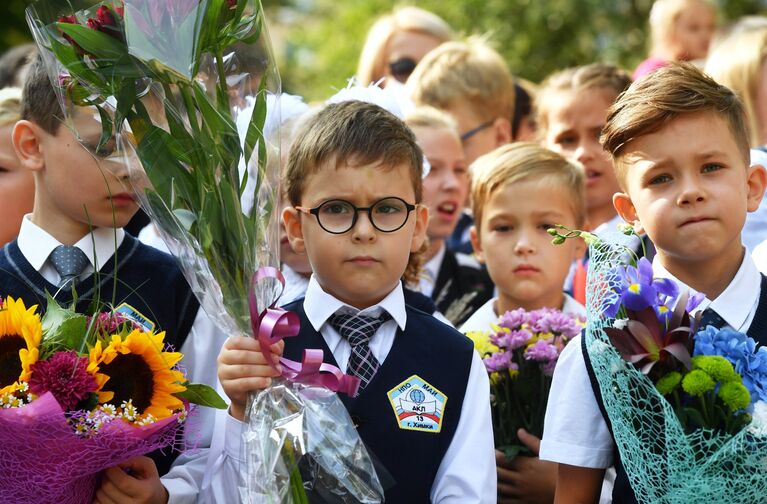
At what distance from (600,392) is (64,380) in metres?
1.50

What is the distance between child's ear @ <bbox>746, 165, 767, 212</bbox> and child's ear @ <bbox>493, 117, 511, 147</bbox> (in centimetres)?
294

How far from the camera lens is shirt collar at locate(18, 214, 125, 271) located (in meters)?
3.33

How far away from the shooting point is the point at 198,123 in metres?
2.64

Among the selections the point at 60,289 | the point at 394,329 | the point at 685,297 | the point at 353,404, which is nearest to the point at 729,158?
the point at 685,297

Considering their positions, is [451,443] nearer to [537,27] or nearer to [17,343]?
[17,343]

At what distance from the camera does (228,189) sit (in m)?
2.66

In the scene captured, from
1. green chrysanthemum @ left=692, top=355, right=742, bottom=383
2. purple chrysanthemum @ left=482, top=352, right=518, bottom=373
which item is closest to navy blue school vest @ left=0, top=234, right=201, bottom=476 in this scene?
purple chrysanthemum @ left=482, top=352, right=518, bottom=373

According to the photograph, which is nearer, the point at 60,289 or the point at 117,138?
the point at 117,138

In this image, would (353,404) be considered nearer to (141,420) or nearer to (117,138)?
(141,420)

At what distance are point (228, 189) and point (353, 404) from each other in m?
0.82

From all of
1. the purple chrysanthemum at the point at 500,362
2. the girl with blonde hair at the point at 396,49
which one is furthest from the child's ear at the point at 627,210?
the girl with blonde hair at the point at 396,49

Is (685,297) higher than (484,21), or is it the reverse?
(484,21)

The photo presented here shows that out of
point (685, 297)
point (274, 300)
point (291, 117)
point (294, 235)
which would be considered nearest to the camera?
point (685, 297)

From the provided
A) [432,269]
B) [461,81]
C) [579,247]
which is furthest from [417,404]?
[461,81]
